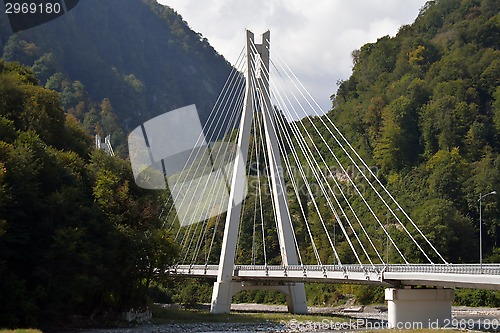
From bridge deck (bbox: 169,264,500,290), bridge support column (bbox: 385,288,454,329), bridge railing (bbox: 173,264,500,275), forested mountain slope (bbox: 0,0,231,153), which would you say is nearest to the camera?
bridge deck (bbox: 169,264,500,290)

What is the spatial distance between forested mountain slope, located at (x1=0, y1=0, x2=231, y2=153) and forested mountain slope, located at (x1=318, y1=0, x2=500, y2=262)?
44.5m

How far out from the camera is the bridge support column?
106 feet

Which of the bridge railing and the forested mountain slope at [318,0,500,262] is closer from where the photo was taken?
the bridge railing

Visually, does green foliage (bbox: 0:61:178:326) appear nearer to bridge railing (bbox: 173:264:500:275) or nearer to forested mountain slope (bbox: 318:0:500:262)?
bridge railing (bbox: 173:264:500:275)

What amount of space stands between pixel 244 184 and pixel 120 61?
109m

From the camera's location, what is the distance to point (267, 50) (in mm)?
46625

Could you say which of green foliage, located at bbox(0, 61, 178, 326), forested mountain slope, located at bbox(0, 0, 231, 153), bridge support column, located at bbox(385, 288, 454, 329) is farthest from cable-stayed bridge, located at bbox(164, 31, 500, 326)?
forested mountain slope, located at bbox(0, 0, 231, 153)

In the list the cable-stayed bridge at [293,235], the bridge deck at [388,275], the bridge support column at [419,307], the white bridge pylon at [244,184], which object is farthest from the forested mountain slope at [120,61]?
the bridge support column at [419,307]

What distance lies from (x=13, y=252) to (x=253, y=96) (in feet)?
69.4

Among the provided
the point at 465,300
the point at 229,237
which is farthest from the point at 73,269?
the point at 465,300

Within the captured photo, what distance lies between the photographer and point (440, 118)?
66000mm

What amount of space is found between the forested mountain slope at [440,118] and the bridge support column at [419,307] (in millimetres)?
23501

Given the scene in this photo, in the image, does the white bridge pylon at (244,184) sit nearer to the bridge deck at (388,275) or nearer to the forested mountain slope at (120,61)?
the bridge deck at (388,275)

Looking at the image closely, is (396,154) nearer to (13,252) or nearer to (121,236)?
(121,236)
